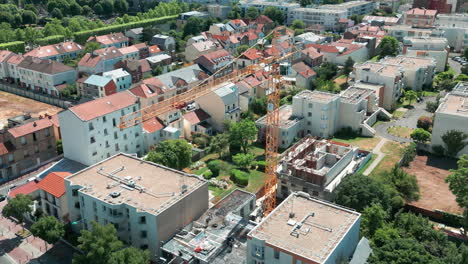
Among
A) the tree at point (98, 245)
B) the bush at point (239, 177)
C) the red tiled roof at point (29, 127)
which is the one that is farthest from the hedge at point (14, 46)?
the tree at point (98, 245)

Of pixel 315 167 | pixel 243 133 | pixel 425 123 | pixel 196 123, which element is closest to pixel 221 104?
pixel 196 123

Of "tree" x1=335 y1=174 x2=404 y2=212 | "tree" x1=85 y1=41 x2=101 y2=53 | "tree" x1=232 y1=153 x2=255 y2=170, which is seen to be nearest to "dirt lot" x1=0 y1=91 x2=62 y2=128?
"tree" x1=85 y1=41 x2=101 y2=53

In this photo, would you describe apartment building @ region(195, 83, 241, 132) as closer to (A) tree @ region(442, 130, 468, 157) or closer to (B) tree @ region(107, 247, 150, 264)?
(A) tree @ region(442, 130, 468, 157)

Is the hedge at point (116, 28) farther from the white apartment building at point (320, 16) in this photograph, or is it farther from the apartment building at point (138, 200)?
the apartment building at point (138, 200)

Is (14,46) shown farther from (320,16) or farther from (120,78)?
(320,16)

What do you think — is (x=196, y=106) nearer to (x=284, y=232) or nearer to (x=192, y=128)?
(x=192, y=128)

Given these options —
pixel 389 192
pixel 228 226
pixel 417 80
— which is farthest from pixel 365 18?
pixel 228 226
